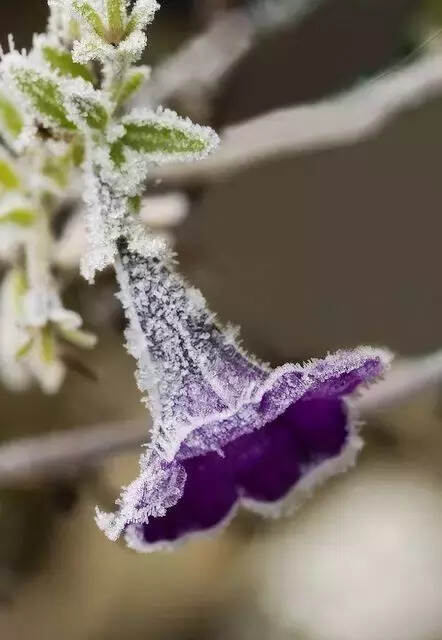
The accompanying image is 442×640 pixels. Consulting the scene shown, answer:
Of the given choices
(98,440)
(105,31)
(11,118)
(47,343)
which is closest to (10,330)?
(47,343)

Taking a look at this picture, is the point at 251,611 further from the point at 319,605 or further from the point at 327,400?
the point at 327,400

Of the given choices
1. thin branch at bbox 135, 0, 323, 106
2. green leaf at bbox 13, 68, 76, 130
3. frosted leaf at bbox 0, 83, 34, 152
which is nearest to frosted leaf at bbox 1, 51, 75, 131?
green leaf at bbox 13, 68, 76, 130

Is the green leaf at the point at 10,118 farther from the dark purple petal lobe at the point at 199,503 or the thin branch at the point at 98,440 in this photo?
the thin branch at the point at 98,440

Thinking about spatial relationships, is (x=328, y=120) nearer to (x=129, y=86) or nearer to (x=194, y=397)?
(x=129, y=86)

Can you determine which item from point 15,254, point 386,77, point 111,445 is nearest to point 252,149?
point 386,77

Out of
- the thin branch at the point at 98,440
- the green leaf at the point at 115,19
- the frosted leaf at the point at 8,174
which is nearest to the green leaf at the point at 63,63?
the green leaf at the point at 115,19

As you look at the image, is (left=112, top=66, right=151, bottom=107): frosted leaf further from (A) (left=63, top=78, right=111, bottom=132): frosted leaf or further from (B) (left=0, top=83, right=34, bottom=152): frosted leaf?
(B) (left=0, top=83, right=34, bottom=152): frosted leaf
